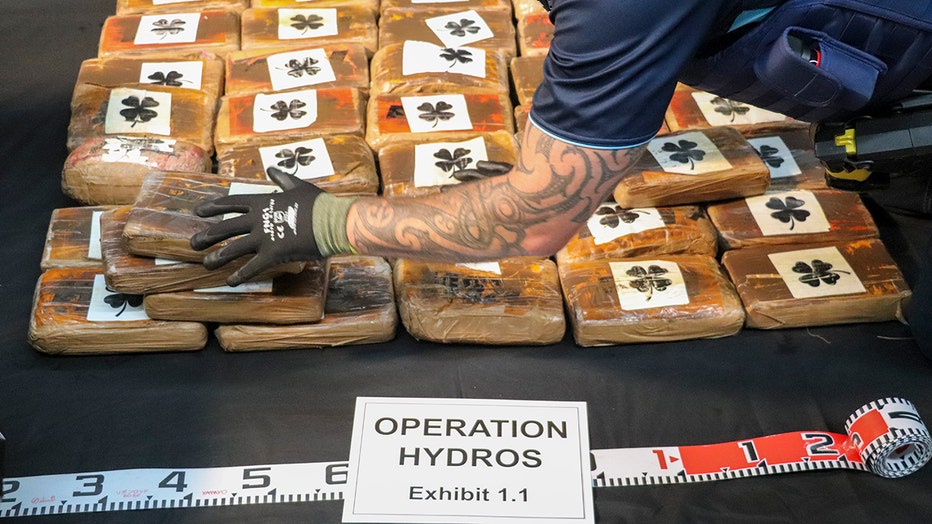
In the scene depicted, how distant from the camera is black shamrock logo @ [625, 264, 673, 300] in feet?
7.59

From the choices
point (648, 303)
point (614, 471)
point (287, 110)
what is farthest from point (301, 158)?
point (614, 471)

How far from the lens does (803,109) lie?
6.89 ft

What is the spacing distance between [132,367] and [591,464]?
1.08 m

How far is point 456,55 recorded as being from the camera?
2977mm

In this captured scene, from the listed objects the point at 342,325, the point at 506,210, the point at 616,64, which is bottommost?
the point at 342,325

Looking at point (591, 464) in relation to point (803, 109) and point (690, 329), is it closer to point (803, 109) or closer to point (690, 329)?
point (690, 329)

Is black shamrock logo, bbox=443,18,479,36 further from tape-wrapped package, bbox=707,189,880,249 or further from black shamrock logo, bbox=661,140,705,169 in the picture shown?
tape-wrapped package, bbox=707,189,880,249

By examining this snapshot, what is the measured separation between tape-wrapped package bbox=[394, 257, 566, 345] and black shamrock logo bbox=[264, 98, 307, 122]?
656 millimetres

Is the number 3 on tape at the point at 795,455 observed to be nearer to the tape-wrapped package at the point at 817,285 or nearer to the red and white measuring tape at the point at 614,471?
the red and white measuring tape at the point at 614,471

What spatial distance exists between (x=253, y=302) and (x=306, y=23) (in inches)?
51.8

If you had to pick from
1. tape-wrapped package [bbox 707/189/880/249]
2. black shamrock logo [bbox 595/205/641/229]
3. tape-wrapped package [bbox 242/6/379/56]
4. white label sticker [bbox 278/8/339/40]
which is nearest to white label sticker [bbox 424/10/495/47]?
tape-wrapped package [bbox 242/6/379/56]

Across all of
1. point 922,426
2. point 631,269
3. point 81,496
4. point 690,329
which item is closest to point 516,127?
point 631,269

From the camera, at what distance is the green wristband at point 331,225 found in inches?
78.3

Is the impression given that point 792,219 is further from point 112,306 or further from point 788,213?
point 112,306
